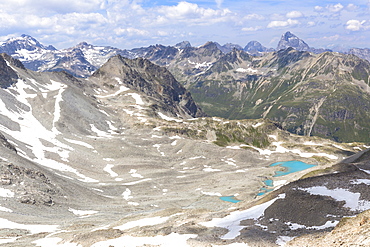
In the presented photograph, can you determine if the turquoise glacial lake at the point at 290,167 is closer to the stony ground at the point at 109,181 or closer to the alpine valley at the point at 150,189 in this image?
the alpine valley at the point at 150,189

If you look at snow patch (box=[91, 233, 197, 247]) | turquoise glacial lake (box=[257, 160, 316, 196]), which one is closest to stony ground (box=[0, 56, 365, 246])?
snow patch (box=[91, 233, 197, 247])

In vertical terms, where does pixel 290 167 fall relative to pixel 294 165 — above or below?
above

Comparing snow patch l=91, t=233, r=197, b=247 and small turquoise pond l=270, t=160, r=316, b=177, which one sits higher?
snow patch l=91, t=233, r=197, b=247

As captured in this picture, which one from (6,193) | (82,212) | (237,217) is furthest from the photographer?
(82,212)

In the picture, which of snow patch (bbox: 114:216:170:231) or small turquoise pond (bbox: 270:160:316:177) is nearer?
snow patch (bbox: 114:216:170:231)

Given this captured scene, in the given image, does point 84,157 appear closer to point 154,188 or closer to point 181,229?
point 154,188

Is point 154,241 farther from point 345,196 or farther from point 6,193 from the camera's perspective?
point 6,193

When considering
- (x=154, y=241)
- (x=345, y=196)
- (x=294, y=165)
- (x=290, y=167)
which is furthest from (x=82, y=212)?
(x=294, y=165)

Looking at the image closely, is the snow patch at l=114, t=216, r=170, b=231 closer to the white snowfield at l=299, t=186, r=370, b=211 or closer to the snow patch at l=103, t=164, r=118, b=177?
the white snowfield at l=299, t=186, r=370, b=211

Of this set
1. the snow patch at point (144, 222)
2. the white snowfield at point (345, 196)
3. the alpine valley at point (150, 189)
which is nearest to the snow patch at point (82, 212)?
the alpine valley at point (150, 189)

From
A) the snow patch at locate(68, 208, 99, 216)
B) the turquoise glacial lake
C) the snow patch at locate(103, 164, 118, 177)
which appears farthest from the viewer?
the turquoise glacial lake

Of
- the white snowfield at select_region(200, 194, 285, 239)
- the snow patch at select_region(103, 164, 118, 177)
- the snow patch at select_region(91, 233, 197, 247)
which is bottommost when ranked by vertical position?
the snow patch at select_region(103, 164, 118, 177)
